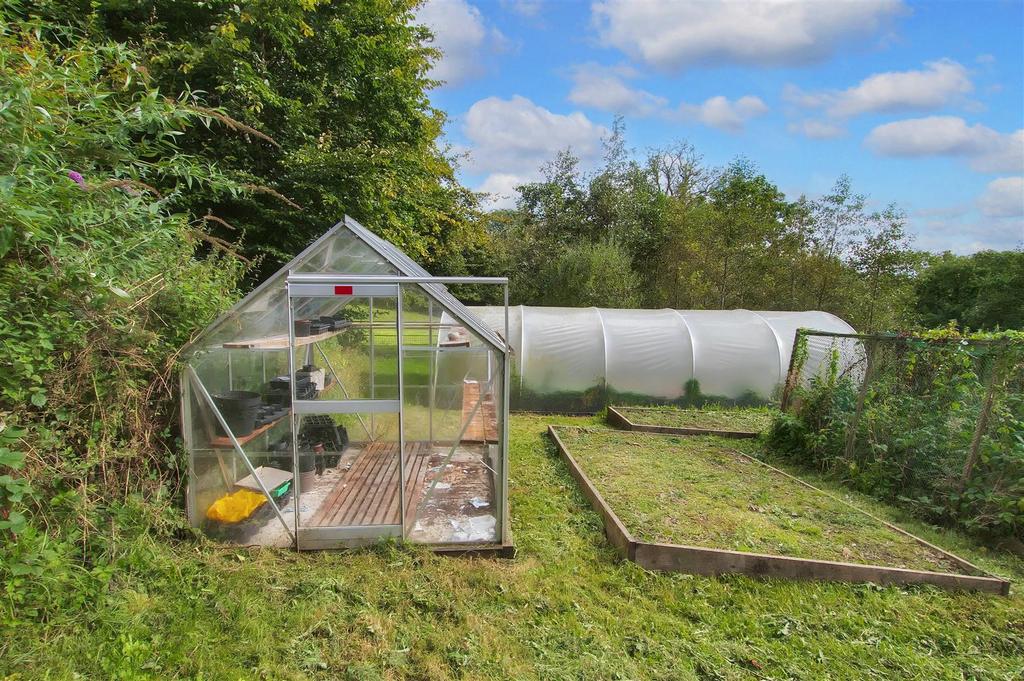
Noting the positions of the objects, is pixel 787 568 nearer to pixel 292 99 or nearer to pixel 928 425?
pixel 928 425

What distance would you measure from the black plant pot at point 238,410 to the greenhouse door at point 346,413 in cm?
35

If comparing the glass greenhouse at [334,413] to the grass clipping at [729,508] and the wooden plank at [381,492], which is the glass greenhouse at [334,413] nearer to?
the wooden plank at [381,492]

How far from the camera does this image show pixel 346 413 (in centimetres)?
421

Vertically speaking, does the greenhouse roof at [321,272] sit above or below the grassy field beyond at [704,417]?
above

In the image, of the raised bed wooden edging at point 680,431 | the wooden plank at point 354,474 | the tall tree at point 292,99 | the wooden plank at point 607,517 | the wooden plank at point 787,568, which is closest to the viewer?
the wooden plank at point 787,568

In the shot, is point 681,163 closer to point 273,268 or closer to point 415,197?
point 415,197

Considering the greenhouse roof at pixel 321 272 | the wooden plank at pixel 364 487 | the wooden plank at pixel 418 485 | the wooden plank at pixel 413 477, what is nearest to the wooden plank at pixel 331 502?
the wooden plank at pixel 364 487

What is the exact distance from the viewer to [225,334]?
4.00 meters

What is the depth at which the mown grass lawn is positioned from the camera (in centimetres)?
288

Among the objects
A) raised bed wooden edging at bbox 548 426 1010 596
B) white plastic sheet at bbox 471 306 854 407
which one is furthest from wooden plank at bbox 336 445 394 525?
white plastic sheet at bbox 471 306 854 407

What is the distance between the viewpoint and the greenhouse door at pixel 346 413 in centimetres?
407

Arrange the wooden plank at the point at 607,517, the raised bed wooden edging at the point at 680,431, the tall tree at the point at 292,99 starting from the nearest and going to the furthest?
the wooden plank at the point at 607,517
the tall tree at the point at 292,99
the raised bed wooden edging at the point at 680,431

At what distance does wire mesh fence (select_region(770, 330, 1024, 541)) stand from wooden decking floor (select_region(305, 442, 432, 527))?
→ 5331mm

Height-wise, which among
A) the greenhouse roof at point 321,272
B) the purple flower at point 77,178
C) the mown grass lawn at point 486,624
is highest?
the purple flower at point 77,178
